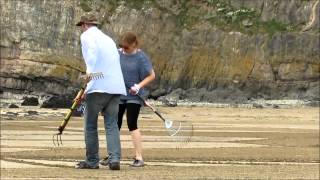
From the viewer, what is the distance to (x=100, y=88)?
33.9ft

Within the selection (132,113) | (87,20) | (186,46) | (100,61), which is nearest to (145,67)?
(132,113)

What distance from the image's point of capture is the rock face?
74562mm

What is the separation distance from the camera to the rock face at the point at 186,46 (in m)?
74.6

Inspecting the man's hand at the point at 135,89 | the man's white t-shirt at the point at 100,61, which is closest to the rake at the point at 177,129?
the man's hand at the point at 135,89

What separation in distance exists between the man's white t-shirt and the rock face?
204 ft

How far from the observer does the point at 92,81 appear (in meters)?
10.3

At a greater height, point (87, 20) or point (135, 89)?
point (87, 20)

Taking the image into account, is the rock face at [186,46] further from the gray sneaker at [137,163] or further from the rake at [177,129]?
the gray sneaker at [137,163]

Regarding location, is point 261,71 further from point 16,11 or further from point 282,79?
point 16,11

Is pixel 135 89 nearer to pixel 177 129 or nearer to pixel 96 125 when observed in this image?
pixel 96 125

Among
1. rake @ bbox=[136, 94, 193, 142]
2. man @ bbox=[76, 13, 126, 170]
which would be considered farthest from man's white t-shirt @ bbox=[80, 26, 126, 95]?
rake @ bbox=[136, 94, 193, 142]

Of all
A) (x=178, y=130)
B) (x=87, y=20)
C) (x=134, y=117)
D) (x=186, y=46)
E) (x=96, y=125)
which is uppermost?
(x=87, y=20)

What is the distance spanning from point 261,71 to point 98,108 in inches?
2591

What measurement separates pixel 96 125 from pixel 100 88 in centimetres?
47
